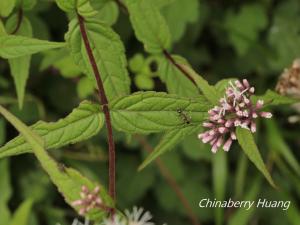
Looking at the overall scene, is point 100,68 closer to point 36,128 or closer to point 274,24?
point 36,128

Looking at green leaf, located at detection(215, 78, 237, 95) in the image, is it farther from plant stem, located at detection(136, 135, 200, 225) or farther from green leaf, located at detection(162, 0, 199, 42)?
plant stem, located at detection(136, 135, 200, 225)

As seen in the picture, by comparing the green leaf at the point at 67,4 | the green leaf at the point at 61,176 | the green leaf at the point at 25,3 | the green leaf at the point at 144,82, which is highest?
the green leaf at the point at 25,3

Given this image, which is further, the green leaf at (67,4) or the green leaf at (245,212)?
the green leaf at (245,212)

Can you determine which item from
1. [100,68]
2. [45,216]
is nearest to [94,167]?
[45,216]

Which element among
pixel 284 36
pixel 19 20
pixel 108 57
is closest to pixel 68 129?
pixel 108 57

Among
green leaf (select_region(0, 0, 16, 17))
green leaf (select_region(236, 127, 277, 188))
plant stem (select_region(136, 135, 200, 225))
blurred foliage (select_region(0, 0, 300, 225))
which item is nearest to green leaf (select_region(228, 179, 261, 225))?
blurred foliage (select_region(0, 0, 300, 225))

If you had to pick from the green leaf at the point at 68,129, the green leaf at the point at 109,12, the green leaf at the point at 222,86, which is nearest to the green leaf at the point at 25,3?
the green leaf at the point at 109,12

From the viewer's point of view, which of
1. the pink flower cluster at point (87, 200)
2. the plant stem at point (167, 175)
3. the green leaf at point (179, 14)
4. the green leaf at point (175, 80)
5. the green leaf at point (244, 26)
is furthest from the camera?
the green leaf at point (244, 26)

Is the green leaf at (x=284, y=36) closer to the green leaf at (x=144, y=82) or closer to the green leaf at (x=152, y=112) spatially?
the green leaf at (x=144, y=82)
